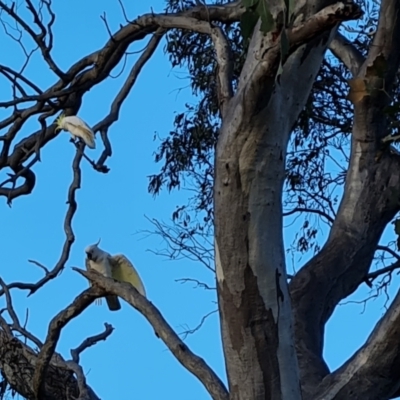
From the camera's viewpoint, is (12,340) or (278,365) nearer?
(278,365)

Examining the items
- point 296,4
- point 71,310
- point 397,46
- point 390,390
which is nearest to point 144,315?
point 71,310

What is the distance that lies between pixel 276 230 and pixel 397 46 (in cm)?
152

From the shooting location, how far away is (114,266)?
152 inches

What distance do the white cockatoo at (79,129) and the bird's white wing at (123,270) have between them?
26.2 inches

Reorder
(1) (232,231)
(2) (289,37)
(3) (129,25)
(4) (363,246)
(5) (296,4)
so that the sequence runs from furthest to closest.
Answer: (3) (129,25)
(4) (363,246)
(5) (296,4)
(1) (232,231)
(2) (289,37)

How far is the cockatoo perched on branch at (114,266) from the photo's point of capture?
373 centimetres

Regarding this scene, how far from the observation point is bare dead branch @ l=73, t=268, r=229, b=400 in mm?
2816

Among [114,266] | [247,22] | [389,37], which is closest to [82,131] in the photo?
[114,266]

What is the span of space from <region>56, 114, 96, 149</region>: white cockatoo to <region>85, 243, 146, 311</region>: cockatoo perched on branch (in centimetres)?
62

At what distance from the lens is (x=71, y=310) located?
3.21 meters

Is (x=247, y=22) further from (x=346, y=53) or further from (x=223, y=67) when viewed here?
(x=346, y=53)

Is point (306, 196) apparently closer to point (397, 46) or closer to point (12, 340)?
point (397, 46)

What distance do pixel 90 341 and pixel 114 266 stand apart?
0.31m

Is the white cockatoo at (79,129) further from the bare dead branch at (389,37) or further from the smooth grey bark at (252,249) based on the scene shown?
the smooth grey bark at (252,249)
